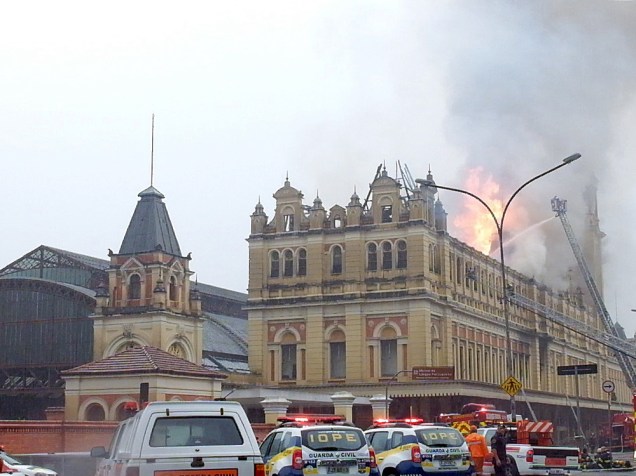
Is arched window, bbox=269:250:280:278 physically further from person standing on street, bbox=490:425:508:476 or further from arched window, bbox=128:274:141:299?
person standing on street, bbox=490:425:508:476

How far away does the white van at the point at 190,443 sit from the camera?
53.5ft

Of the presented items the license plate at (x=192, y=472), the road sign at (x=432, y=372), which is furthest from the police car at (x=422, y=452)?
the road sign at (x=432, y=372)

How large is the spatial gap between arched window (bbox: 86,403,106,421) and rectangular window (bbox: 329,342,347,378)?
23.0m

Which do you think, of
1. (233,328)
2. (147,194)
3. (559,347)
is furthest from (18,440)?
(559,347)

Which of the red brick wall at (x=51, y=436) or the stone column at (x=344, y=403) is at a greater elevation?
the stone column at (x=344, y=403)

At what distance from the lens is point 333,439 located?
2308cm

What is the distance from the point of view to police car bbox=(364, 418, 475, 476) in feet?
84.3

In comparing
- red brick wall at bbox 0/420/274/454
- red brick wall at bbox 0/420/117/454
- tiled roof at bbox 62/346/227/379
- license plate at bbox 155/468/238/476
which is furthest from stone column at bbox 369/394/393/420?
license plate at bbox 155/468/238/476

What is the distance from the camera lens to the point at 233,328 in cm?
9019

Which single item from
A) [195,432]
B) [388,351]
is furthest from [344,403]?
[195,432]

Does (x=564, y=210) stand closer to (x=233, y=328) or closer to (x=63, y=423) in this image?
(x=233, y=328)

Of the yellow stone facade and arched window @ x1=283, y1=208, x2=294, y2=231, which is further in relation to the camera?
arched window @ x1=283, y1=208, x2=294, y2=231

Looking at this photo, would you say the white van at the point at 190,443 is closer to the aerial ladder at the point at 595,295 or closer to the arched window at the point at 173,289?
the arched window at the point at 173,289

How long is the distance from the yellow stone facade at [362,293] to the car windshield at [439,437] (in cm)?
4449
